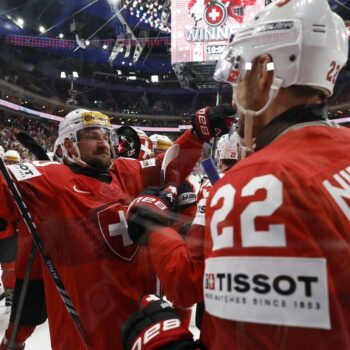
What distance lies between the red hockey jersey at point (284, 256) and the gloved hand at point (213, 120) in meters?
0.94

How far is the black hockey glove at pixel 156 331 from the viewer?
→ 0.78m

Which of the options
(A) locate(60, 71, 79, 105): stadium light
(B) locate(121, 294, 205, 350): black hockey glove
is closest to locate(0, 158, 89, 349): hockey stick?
(B) locate(121, 294, 205, 350): black hockey glove

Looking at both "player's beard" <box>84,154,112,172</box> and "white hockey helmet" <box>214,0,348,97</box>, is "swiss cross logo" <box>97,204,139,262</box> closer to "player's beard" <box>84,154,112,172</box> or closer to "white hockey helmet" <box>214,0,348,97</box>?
"player's beard" <box>84,154,112,172</box>

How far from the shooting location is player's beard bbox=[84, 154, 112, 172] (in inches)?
63.3

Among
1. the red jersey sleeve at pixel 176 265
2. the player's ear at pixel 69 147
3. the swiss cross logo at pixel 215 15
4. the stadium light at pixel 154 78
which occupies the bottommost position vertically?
the stadium light at pixel 154 78

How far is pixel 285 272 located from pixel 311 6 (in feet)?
1.89

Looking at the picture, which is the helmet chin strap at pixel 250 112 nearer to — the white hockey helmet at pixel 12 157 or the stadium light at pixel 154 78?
the white hockey helmet at pixel 12 157

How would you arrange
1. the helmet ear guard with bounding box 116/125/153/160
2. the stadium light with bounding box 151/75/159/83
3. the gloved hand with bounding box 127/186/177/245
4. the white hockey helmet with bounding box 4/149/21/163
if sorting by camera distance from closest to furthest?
the gloved hand with bounding box 127/186/177/245
the helmet ear guard with bounding box 116/125/153/160
the white hockey helmet with bounding box 4/149/21/163
the stadium light with bounding box 151/75/159/83

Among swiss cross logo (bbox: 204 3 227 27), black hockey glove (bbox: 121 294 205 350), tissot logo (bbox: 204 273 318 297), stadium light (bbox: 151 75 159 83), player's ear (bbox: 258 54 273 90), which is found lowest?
stadium light (bbox: 151 75 159 83)

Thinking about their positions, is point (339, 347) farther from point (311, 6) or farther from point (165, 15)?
point (165, 15)

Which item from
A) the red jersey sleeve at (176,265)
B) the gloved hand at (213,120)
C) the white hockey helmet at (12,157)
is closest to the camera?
the red jersey sleeve at (176,265)

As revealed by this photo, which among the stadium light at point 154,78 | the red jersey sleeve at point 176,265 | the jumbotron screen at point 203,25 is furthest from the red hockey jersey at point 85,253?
the stadium light at point 154,78

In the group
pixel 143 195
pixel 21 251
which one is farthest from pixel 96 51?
pixel 143 195

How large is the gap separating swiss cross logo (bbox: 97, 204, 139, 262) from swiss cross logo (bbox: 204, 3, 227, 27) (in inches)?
271
